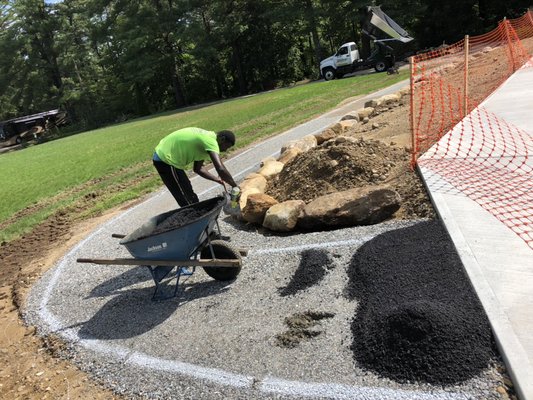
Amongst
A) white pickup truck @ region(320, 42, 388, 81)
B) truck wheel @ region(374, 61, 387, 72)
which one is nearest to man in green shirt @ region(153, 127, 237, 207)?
white pickup truck @ region(320, 42, 388, 81)

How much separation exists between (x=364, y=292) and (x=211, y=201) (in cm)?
199

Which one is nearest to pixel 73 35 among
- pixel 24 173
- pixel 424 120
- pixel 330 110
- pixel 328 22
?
pixel 328 22

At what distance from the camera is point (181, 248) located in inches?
180

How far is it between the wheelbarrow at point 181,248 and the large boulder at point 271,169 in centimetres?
315

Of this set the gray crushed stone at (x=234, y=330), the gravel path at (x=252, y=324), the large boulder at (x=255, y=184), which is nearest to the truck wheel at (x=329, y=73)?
the large boulder at (x=255, y=184)

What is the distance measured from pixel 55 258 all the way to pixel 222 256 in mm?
3756

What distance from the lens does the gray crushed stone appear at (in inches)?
127

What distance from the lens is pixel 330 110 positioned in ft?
54.7

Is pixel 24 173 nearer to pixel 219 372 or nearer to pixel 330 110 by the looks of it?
pixel 330 110

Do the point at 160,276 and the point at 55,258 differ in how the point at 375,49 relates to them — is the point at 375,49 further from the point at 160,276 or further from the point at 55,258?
the point at 160,276

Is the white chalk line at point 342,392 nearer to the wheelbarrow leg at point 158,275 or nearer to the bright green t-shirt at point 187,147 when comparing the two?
the wheelbarrow leg at point 158,275

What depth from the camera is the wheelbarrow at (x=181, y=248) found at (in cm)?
445

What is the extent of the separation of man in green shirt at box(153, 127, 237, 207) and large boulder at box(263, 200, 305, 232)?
94 cm

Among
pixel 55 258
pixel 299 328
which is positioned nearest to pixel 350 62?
pixel 55 258
